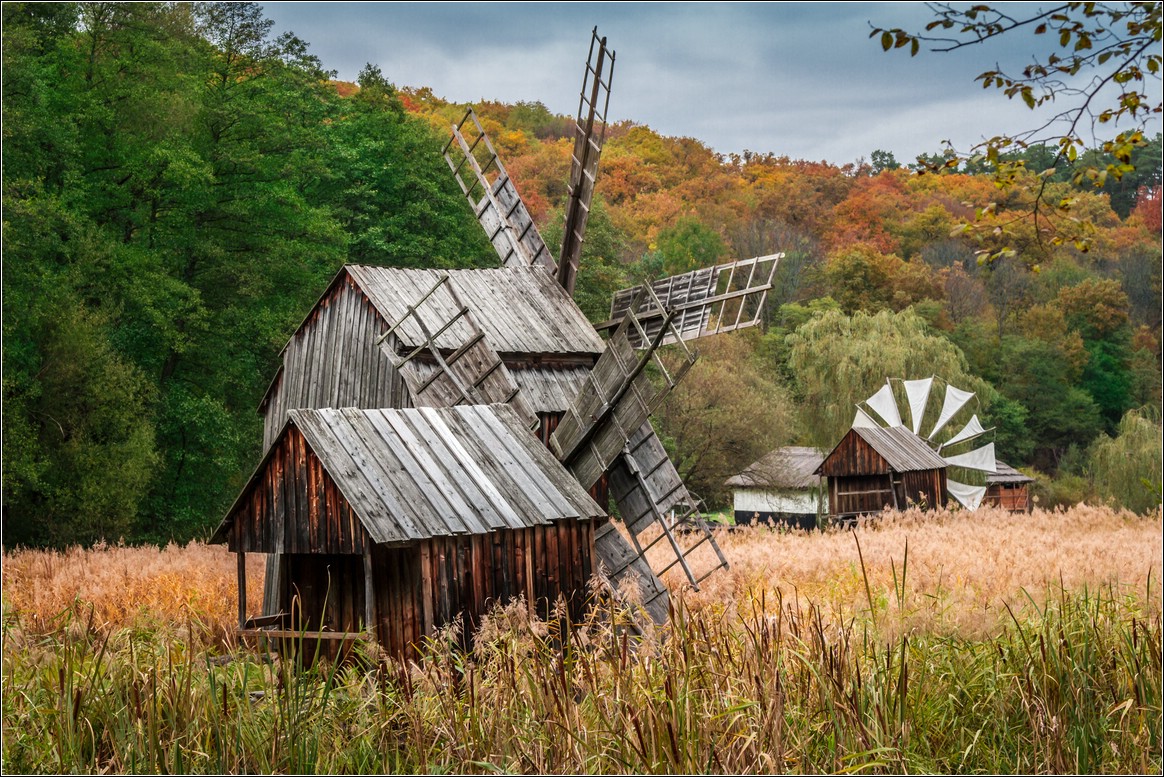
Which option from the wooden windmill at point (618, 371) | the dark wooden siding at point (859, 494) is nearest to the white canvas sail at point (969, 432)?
the dark wooden siding at point (859, 494)

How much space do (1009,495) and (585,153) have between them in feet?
103

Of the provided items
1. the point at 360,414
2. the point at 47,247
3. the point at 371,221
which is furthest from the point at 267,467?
the point at 371,221

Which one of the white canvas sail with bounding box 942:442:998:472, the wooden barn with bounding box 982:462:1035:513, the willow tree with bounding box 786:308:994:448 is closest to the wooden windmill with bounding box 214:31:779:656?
the white canvas sail with bounding box 942:442:998:472

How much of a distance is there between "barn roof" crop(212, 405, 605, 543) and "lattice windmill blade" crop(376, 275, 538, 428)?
2002 millimetres

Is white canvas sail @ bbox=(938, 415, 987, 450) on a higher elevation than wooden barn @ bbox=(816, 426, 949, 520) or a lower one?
higher

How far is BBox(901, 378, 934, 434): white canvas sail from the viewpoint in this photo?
38094mm

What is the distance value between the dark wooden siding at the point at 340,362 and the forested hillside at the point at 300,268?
6.03 m

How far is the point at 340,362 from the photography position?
16.0m

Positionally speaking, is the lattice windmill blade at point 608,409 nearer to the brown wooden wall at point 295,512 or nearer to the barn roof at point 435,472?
the barn roof at point 435,472

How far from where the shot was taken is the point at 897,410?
3709 centimetres

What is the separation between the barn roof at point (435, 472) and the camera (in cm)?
976

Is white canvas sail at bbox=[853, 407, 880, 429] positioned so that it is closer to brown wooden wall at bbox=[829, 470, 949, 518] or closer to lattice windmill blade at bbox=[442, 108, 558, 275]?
brown wooden wall at bbox=[829, 470, 949, 518]

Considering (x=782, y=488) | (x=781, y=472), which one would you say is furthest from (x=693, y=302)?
(x=782, y=488)

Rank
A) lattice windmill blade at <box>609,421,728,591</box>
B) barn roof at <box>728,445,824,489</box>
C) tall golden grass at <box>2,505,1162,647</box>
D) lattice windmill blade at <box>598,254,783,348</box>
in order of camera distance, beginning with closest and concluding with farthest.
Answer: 1. tall golden grass at <box>2,505,1162,647</box>
2. lattice windmill blade at <box>609,421,728,591</box>
3. lattice windmill blade at <box>598,254,783,348</box>
4. barn roof at <box>728,445,824,489</box>
